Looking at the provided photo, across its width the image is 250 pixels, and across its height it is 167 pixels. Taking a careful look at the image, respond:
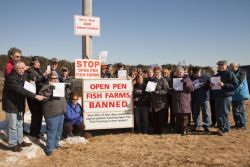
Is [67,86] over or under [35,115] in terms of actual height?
over

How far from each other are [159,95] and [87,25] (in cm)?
286

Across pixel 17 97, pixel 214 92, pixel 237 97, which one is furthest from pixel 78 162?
pixel 237 97

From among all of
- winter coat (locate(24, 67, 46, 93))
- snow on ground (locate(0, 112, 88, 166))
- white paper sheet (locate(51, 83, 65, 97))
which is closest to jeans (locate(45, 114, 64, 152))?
snow on ground (locate(0, 112, 88, 166))

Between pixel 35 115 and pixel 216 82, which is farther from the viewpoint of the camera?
pixel 216 82

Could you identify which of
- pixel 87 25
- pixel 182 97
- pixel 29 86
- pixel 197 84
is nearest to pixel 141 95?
pixel 182 97

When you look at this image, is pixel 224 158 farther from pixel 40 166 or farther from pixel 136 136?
pixel 40 166

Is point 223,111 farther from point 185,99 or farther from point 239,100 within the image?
point 239,100

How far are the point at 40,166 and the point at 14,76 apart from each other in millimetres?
1872

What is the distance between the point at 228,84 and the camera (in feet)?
29.3

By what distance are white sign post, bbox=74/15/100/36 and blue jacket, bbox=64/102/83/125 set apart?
2159 mm

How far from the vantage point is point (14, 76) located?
6703mm

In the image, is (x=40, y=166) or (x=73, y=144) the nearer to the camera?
(x=40, y=166)

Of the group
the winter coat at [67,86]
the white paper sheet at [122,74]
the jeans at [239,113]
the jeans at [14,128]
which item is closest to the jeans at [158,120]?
the white paper sheet at [122,74]

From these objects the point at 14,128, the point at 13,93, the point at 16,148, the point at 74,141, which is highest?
the point at 13,93
